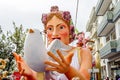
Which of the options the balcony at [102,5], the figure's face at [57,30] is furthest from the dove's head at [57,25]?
the balcony at [102,5]

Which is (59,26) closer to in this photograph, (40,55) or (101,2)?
(40,55)

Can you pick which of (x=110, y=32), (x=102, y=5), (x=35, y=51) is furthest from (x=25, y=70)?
(x=110, y=32)

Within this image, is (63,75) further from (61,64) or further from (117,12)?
(117,12)

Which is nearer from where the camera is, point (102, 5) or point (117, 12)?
point (117, 12)

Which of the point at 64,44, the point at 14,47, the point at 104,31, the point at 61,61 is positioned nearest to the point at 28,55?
the point at 61,61

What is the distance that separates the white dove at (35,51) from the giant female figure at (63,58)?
7cm

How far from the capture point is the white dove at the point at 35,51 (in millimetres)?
3098

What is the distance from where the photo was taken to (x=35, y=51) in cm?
309

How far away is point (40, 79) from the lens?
10.6 feet

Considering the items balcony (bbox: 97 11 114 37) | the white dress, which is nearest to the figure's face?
the white dress

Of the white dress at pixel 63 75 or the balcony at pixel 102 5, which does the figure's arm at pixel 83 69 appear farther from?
the balcony at pixel 102 5

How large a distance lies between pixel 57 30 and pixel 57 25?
0.21ft

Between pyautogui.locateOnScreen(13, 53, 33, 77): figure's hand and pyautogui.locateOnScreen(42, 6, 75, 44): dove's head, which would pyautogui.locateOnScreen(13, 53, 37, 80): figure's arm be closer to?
pyautogui.locateOnScreen(13, 53, 33, 77): figure's hand

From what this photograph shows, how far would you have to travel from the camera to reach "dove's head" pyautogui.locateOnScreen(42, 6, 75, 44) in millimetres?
3742
